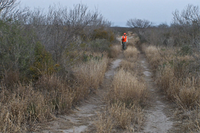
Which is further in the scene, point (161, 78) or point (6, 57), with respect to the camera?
point (161, 78)

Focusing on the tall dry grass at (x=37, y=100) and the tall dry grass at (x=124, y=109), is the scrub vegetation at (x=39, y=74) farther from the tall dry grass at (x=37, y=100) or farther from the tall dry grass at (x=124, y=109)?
the tall dry grass at (x=124, y=109)

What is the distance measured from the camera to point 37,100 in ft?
13.3

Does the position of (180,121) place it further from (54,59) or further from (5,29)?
(5,29)

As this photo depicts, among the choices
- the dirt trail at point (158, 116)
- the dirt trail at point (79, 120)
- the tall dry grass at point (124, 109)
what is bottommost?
the dirt trail at point (158, 116)

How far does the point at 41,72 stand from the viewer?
217 inches

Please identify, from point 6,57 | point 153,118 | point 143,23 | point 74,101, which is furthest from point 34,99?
point 143,23

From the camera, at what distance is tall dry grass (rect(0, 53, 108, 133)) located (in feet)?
11.2

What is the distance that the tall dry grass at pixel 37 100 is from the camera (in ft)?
11.2

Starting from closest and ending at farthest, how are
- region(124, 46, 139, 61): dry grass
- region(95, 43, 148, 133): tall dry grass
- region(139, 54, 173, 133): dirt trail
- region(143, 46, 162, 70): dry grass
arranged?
1. region(95, 43, 148, 133): tall dry grass
2. region(139, 54, 173, 133): dirt trail
3. region(143, 46, 162, 70): dry grass
4. region(124, 46, 139, 61): dry grass

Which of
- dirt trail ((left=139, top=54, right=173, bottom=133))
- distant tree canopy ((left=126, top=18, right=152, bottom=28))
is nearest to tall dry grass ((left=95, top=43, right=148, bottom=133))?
dirt trail ((left=139, top=54, right=173, bottom=133))

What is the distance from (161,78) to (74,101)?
3.33m

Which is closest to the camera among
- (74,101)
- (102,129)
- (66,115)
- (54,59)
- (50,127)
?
(102,129)

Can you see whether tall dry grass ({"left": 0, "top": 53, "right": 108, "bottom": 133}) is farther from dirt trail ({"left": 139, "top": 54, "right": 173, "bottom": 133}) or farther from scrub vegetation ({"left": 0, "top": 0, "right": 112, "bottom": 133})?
dirt trail ({"left": 139, "top": 54, "right": 173, "bottom": 133})

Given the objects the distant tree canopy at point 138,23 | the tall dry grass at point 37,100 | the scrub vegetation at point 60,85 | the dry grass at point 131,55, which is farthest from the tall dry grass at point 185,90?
the distant tree canopy at point 138,23
